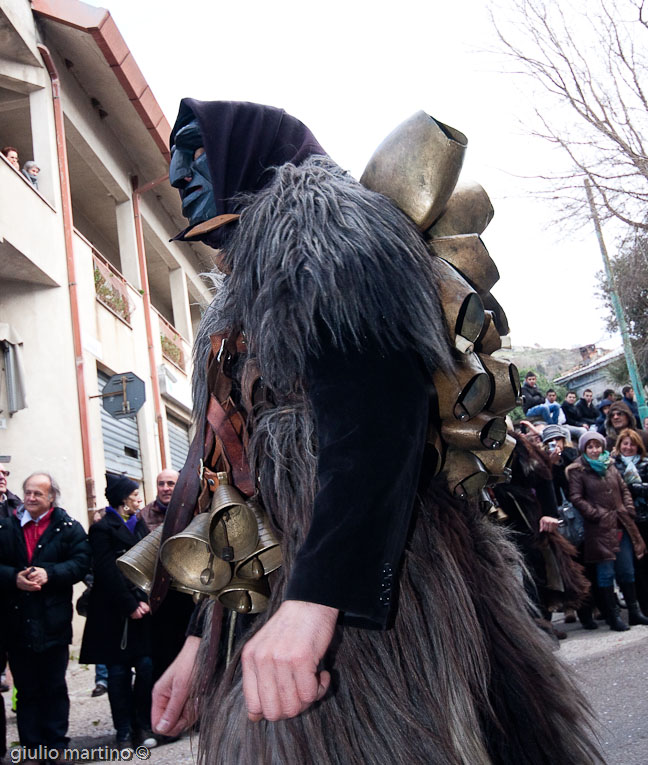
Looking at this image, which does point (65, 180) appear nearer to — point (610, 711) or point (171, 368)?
point (171, 368)

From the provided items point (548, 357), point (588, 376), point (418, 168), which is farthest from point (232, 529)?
point (548, 357)

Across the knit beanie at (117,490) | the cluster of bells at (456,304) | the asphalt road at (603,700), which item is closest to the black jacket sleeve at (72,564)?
the knit beanie at (117,490)

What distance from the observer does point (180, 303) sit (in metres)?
18.3

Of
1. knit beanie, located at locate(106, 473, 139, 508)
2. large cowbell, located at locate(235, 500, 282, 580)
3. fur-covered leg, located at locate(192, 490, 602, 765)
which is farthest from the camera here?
knit beanie, located at locate(106, 473, 139, 508)

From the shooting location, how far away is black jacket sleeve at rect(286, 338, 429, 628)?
116 cm

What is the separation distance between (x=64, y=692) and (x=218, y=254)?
4.33m

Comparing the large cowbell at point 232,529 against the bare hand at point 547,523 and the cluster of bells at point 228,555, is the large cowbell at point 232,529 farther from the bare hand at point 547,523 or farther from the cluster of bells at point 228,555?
the bare hand at point 547,523

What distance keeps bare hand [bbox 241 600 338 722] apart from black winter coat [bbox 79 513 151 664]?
4.71 m

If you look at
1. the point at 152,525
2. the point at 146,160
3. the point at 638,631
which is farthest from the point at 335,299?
the point at 146,160

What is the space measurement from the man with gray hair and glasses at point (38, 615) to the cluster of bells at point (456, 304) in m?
4.22

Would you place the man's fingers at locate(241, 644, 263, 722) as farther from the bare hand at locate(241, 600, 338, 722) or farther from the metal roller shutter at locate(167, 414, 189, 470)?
the metal roller shutter at locate(167, 414, 189, 470)

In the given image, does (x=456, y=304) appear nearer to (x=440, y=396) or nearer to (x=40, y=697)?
(x=440, y=396)

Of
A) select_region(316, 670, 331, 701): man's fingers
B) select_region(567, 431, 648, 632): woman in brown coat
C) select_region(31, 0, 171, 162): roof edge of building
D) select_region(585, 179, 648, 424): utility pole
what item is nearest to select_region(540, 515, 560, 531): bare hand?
select_region(567, 431, 648, 632): woman in brown coat

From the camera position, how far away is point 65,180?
11391 millimetres
